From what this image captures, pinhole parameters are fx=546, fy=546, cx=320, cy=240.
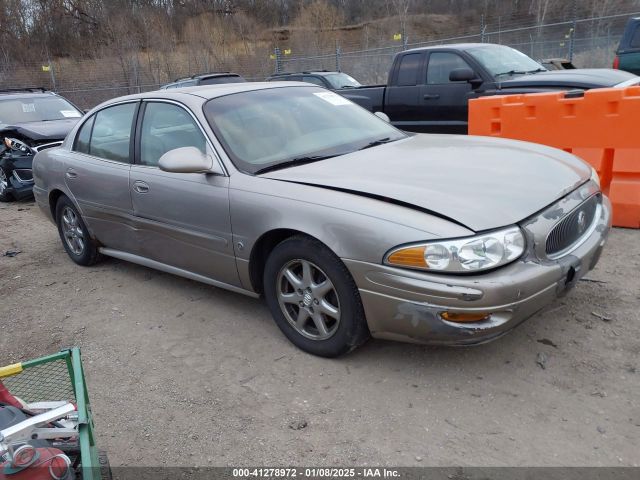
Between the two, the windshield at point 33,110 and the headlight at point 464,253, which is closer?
the headlight at point 464,253

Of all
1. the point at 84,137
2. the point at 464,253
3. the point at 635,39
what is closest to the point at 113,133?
the point at 84,137

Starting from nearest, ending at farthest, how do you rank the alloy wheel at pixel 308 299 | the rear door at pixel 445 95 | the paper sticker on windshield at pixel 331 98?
the alloy wheel at pixel 308 299
the paper sticker on windshield at pixel 331 98
the rear door at pixel 445 95

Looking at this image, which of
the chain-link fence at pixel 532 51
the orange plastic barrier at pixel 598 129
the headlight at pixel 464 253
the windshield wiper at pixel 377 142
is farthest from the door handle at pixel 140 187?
the chain-link fence at pixel 532 51

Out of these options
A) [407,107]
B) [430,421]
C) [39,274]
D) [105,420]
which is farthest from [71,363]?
[407,107]

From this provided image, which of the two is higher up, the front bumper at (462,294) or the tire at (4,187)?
the front bumper at (462,294)

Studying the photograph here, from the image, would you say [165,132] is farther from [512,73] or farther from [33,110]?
[33,110]

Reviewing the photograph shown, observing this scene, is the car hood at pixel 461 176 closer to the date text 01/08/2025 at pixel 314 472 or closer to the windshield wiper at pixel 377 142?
the windshield wiper at pixel 377 142

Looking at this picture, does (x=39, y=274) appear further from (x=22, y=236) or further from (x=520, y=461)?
(x=520, y=461)

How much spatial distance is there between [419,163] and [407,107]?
5.16 meters

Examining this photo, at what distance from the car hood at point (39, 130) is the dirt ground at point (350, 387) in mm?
5163

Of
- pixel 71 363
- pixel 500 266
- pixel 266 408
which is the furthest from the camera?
pixel 266 408

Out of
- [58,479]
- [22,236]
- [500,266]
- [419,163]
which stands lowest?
[22,236]

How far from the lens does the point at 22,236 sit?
22.0ft

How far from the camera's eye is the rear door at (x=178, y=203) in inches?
141
